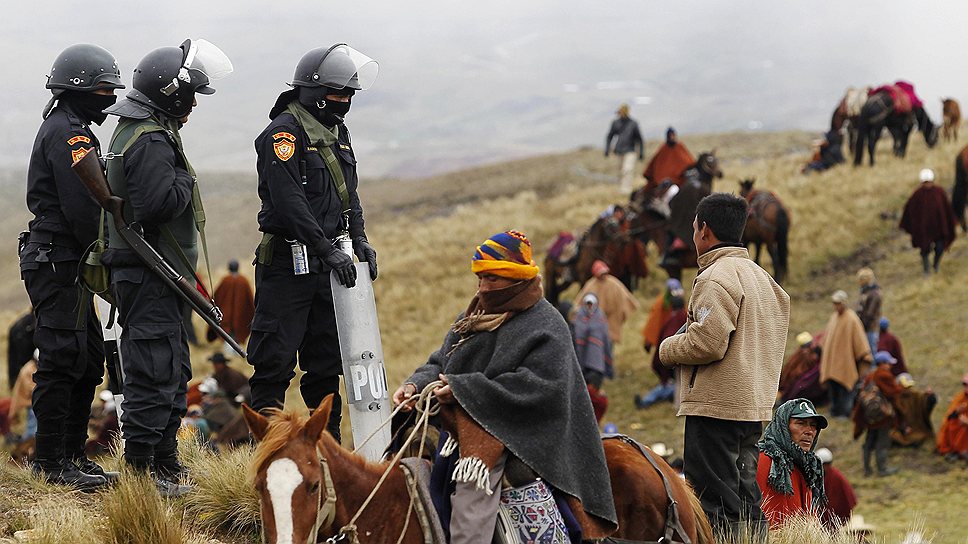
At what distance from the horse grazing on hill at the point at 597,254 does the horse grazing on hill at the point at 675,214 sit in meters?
0.41

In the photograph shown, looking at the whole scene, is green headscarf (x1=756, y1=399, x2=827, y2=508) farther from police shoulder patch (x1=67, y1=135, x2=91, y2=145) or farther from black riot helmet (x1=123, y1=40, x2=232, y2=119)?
police shoulder patch (x1=67, y1=135, x2=91, y2=145)

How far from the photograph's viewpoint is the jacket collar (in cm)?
570

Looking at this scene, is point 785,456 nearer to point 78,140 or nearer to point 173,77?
point 173,77

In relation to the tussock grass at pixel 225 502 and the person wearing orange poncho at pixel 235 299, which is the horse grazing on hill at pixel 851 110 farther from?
the tussock grass at pixel 225 502

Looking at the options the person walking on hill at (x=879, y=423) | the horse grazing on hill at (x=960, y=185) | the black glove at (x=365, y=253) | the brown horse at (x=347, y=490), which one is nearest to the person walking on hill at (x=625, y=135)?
the horse grazing on hill at (x=960, y=185)

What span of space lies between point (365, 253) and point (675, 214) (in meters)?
15.8

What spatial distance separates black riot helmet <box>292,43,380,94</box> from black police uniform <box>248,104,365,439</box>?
234 millimetres

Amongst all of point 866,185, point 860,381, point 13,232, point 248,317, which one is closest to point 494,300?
point 860,381

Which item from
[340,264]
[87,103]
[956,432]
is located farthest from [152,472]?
[956,432]

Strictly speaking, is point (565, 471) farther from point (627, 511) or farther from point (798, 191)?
point (798, 191)

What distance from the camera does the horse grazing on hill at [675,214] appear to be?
21.4m

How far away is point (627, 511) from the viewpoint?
509 centimetres

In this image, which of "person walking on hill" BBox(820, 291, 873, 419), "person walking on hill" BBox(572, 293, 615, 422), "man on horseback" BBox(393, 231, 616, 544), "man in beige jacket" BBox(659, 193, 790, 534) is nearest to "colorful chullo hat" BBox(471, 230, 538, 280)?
"man on horseback" BBox(393, 231, 616, 544)

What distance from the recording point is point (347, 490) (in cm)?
441
